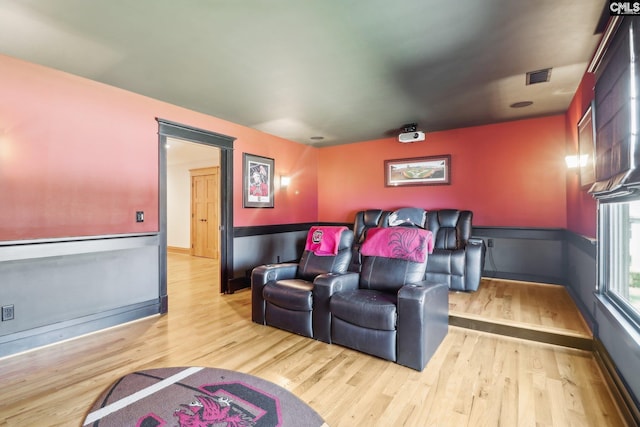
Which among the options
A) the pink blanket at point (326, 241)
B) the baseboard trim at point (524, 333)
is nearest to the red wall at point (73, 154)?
the pink blanket at point (326, 241)

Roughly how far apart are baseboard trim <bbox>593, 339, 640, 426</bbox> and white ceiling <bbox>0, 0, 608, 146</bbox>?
2329 mm

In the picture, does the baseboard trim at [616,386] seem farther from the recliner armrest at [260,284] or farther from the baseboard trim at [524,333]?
the recliner armrest at [260,284]

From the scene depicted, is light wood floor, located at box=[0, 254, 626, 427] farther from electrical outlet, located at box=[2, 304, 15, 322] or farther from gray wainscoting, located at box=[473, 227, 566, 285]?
gray wainscoting, located at box=[473, 227, 566, 285]

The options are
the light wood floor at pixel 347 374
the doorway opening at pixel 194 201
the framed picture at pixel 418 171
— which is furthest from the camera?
the doorway opening at pixel 194 201

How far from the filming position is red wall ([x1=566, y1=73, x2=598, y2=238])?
9.12 feet

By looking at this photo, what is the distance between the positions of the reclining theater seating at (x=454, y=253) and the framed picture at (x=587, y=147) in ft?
4.40

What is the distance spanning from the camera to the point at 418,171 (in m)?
5.25

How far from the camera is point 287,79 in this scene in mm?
2998

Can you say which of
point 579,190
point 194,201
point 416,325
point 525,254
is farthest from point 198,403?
point 194,201

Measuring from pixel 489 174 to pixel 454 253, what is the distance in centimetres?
166

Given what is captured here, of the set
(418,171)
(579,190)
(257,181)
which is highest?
(418,171)

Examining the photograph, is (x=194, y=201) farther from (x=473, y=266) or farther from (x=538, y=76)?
(x=538, y=76)

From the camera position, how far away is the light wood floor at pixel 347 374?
1.76m

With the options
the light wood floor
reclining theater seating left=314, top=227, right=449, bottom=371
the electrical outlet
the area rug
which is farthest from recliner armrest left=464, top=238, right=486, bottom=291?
the electrical outlet
